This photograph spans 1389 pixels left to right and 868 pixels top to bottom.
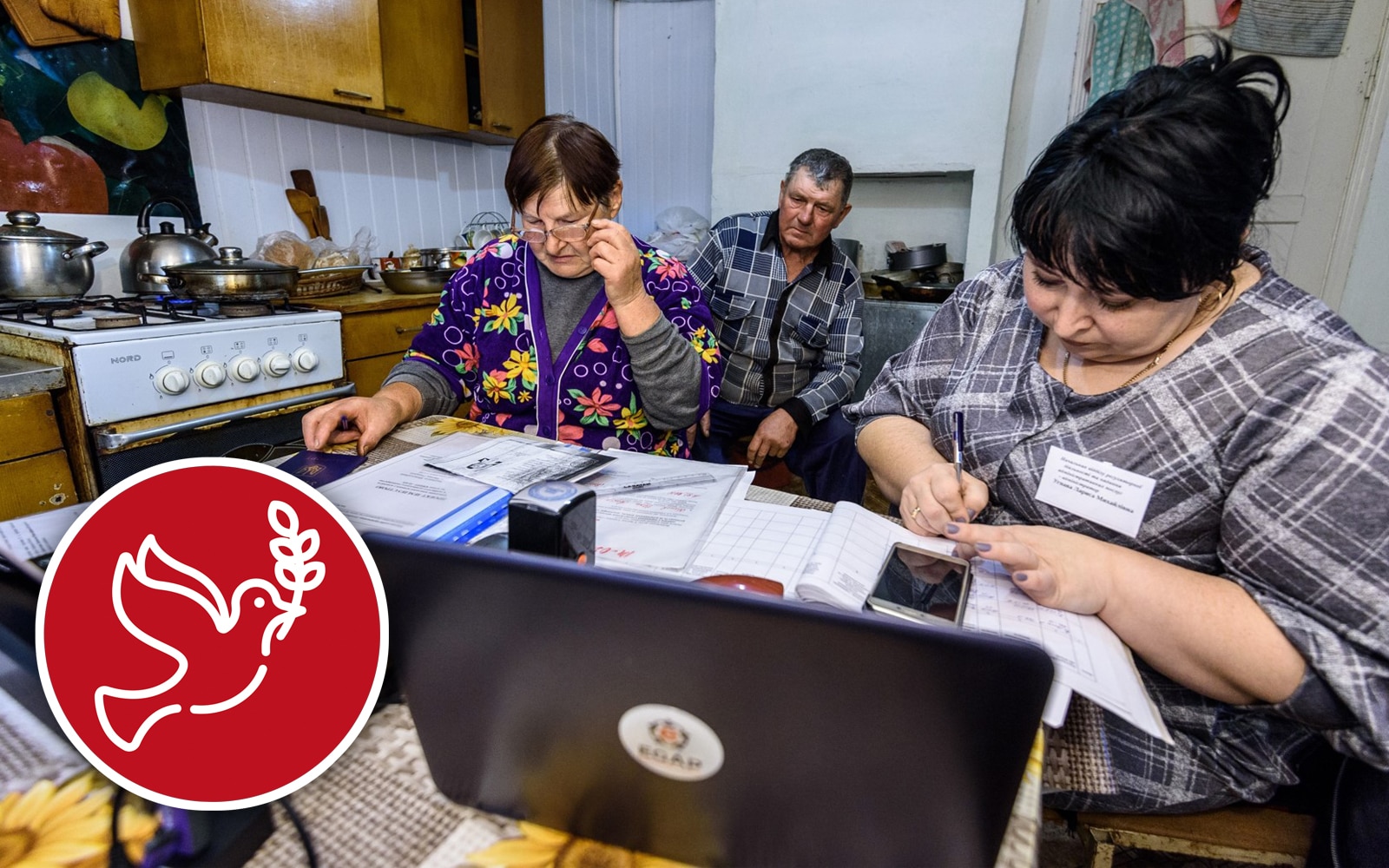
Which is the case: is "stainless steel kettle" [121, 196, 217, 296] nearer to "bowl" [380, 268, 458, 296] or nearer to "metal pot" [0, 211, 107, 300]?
"metal pot" [0, 211, 107, 300]

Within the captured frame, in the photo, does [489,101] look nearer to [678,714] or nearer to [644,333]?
[644,333]

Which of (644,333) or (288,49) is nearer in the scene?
(644,333)

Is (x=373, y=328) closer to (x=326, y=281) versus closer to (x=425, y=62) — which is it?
(x=326, y=281)

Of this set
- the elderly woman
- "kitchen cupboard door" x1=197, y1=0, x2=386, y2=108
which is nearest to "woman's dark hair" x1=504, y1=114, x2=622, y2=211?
the elderly woman

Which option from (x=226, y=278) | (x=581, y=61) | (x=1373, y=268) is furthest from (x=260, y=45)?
(x=1373, y=268)

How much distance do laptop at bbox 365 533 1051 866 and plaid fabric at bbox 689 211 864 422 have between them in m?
2.09

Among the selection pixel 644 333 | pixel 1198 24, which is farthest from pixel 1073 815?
pixel 1198 24

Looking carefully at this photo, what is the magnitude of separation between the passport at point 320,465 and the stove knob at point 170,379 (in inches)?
36.8

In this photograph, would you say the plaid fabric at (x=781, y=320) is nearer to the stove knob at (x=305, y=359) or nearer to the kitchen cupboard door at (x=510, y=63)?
the stove knob at (x=305, y=359)

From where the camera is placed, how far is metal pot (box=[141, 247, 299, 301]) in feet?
6.33

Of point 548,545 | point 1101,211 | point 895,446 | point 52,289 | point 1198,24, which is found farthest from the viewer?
point 1198,24

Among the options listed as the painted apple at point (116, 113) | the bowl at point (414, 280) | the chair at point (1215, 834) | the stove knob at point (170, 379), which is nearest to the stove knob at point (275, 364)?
the stove knob at point (170, 379)

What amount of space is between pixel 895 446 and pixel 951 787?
0.79 meters

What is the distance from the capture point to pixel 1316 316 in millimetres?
780
